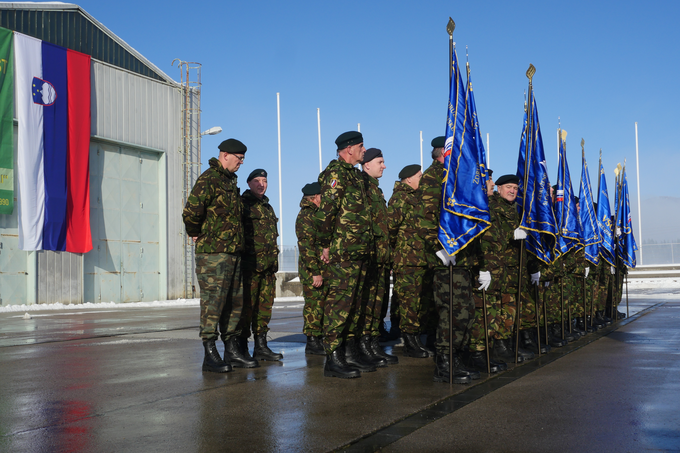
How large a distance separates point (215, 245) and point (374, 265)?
148 centimetres

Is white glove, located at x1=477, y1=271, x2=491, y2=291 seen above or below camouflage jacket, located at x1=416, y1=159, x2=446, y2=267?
below

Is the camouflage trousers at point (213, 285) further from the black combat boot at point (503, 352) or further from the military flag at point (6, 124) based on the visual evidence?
the military flag at point (6, 124)

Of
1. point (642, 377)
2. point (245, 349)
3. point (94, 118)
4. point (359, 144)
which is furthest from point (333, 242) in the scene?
point (94, 118)

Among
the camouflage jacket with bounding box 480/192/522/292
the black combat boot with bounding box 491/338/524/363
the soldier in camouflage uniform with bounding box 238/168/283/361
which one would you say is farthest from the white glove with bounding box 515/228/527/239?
the soldier in camouflage uniform with bounding box 238/168/283/361

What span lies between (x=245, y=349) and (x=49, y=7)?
20.4m

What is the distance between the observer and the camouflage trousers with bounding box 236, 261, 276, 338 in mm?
6520

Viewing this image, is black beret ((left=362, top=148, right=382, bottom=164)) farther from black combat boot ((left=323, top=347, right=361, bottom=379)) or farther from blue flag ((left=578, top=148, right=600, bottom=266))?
blue flag ((left=578, top=148, right=600, bottom=266))

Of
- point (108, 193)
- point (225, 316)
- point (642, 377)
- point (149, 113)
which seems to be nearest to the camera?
point (642, 377)

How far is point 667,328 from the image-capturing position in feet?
32.1

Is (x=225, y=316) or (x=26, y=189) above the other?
(x=26, y=189)

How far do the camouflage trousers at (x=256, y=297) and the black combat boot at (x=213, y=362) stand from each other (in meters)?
0.63

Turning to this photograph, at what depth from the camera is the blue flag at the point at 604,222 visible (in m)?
11.6

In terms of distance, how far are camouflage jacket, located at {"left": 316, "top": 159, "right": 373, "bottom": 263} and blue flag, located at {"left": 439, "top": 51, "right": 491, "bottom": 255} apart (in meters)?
0.73

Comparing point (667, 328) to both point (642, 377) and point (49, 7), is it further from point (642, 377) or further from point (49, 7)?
point (49, 7)
